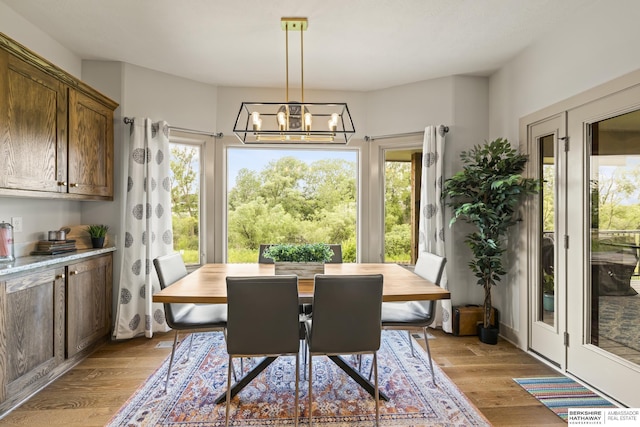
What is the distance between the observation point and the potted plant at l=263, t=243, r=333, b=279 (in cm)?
226

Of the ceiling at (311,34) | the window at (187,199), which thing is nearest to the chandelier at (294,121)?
the ceiling at (311,34)

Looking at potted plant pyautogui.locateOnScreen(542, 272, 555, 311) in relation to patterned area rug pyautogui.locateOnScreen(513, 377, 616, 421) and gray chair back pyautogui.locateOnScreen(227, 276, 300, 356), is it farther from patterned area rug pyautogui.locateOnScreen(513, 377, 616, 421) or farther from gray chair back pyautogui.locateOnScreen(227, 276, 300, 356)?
gray chair back pyautogui.locateOnScreen(227, 276, 300, 356)

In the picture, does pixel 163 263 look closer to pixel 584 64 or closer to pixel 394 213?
pixel 394 213

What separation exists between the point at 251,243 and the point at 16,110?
7.97 ft

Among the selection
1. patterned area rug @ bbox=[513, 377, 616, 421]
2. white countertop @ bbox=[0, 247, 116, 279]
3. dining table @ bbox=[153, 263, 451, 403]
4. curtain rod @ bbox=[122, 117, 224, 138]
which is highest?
curtain rod @ bbox=[122, 117, 224, 138]

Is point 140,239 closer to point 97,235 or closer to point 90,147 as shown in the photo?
point 97,235

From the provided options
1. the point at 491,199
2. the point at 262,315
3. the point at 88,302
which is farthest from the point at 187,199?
the point at 491,199

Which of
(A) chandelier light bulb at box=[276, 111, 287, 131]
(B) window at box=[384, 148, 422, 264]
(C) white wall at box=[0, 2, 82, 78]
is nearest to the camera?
(A) chandelier light bulb at box=[276, 111, 287, 131]

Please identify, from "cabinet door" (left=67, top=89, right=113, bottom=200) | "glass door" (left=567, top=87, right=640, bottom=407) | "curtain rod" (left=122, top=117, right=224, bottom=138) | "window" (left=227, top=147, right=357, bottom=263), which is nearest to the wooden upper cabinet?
"cabinet door" (left=67, top=89, right=113, bottom=200)

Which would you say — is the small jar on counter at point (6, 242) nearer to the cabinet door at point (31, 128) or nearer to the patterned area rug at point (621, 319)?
the cabinet door at point (31, 128)

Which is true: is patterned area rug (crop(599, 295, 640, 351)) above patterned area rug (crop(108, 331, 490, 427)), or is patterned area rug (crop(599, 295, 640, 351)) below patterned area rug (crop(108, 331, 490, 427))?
above

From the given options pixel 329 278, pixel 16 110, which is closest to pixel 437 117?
pixel 329 278

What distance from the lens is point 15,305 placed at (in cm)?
207

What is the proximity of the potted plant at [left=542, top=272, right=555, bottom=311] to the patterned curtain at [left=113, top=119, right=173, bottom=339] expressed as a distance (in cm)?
368
